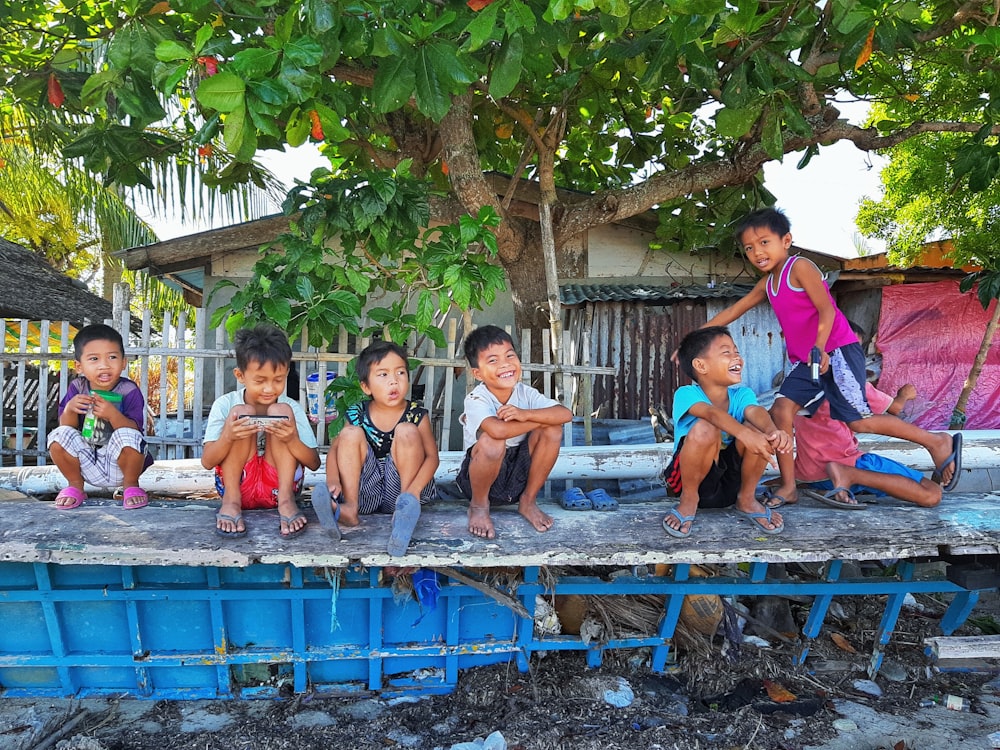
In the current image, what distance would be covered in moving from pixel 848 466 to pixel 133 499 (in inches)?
138

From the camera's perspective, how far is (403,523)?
274cm

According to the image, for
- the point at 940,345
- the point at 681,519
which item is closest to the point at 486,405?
the point at 681,519

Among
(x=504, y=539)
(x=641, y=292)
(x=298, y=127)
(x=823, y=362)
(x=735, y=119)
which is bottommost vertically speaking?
(x=504, y=539)

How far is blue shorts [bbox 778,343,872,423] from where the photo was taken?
330 centimetres

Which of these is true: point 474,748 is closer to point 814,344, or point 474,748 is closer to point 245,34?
point 814,344

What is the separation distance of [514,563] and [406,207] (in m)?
2.31

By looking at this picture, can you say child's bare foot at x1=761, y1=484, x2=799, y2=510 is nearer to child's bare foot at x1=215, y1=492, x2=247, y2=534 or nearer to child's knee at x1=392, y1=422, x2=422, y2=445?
child's knee at x1=392, y1=422, x2=422, y2=445

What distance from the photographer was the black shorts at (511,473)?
10.5 ft

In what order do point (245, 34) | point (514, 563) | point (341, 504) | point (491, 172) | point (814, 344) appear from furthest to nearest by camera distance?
point (491, 172) → point (245, 34) → point (814, 344) → point (341, 504) → point (514, 563)

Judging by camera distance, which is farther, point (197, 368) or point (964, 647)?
point (197, 368)

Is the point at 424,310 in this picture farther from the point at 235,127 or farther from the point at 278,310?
the point at 235,127

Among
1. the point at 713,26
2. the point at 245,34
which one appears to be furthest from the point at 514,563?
the point at 245,34

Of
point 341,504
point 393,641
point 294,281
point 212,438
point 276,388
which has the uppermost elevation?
point 294,281

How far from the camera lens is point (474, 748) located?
9.13ft
